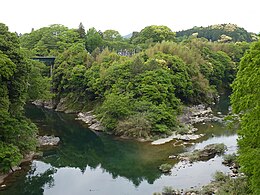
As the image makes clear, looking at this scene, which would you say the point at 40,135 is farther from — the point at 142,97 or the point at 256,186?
the point at 256,186

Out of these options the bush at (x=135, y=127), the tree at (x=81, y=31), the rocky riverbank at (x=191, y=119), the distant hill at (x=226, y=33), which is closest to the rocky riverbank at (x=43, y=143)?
the bush at (x=135, y=127)

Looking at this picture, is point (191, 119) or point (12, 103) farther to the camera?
point (191, 119)

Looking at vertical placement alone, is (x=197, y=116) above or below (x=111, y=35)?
below

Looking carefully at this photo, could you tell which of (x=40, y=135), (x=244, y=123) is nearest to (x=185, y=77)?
(x=40, y=135)

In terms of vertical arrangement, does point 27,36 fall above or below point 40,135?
above

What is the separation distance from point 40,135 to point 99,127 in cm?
603

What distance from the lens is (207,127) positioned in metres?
36.6

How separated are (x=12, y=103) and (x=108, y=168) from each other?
8247 mm

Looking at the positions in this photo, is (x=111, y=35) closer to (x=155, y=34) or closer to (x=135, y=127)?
(x=155, y=34)

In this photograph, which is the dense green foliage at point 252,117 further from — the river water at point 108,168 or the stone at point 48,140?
the stone at point 48,140

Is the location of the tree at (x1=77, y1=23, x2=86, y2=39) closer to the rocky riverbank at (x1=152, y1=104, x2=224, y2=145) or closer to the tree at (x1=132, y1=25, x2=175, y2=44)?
the tree at (x1=132, y1=25, x2=175, y2=44)

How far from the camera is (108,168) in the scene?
2564cm

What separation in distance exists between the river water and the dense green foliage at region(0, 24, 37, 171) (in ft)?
5.91

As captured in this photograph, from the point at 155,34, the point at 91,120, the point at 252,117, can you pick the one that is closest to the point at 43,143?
the point at 91,120
